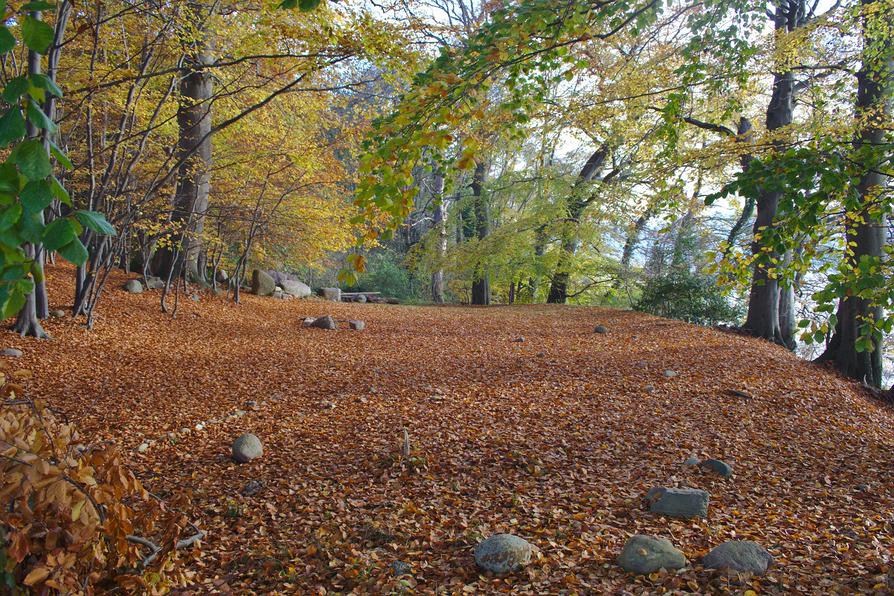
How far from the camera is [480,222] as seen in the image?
50.5 ft

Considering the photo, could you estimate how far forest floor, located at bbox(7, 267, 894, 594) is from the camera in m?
2.60

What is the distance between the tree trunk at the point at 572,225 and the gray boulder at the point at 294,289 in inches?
259

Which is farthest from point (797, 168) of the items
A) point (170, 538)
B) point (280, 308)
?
point (280, 308)

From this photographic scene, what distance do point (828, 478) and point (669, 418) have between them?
122 centimetres

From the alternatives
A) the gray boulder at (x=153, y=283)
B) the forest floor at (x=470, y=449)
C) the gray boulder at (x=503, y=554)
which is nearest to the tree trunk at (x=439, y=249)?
the gray boulder at (x=153, y=283)

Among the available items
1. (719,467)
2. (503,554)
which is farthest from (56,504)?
(719,467)

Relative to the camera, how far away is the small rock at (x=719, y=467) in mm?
3572

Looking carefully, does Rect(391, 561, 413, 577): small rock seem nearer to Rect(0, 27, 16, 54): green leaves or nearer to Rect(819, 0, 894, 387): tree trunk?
Rect(0, 27, 16, 54): green leaves

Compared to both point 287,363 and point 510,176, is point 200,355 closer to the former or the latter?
point 287,363

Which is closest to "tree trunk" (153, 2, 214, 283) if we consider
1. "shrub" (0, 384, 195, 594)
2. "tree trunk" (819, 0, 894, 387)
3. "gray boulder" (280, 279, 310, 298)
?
"gray boulder" (280, 279, 310, 298)

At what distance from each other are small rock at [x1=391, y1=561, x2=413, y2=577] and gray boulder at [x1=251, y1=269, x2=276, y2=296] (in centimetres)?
1029

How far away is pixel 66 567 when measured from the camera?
1500 mm

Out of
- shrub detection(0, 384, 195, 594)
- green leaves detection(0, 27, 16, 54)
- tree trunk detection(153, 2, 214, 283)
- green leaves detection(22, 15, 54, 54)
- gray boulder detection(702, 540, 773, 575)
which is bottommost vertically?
gray boulder detection(702, 540, 773, 575)

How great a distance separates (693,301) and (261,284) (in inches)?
375
